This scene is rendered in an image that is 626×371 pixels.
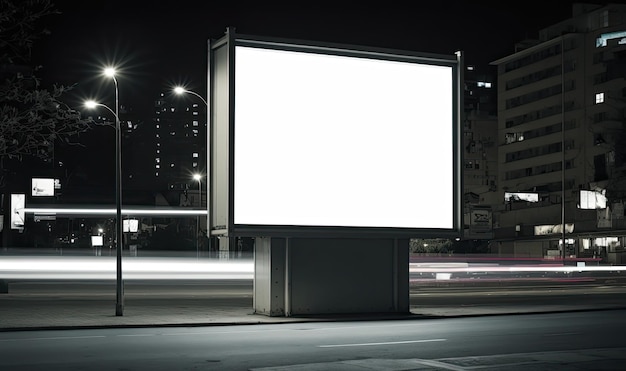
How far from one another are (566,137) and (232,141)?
10215 cm

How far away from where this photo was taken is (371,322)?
24859mm

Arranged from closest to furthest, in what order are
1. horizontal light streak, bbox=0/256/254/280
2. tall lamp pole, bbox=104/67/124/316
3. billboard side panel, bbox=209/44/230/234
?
billboard side panel, bbox=209/44/230/234 → tall lamp pole, bbox=104/67/124/316 → horizontal light streak, bbox=0/256/254/280

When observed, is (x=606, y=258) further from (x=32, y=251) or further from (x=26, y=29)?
(x=26, y=29)

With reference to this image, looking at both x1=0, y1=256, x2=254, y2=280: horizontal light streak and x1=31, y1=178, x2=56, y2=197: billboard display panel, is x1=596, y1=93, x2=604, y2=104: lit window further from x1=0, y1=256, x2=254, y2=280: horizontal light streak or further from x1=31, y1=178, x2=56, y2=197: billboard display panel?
x1=0, y1=256, x2=254, y2=280: horizontal light streak

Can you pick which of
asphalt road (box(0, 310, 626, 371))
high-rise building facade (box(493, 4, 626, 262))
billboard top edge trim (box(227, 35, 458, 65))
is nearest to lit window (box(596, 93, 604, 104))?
high-rise building facade (box(493, 4, 626, 262))

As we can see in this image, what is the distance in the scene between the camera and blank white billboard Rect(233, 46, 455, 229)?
2509cm

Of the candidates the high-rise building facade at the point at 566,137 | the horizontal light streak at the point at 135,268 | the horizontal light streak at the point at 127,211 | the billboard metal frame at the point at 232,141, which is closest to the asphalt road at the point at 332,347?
the billboard metal frame at the point at 232,141

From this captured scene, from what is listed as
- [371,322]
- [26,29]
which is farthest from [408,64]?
[26,29]

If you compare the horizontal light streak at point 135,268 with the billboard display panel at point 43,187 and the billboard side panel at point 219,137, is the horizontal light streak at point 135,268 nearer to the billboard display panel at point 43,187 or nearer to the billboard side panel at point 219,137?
the billboard display panel at point 43,187

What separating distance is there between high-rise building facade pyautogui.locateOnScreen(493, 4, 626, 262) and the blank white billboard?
63.9 m

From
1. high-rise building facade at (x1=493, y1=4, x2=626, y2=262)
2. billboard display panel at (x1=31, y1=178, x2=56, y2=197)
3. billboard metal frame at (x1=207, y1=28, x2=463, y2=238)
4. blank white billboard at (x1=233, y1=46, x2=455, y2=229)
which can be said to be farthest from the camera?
high-rise building facade at (x1=493, y1=4, x2=626, y2=262)

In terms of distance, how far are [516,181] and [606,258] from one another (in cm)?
4967

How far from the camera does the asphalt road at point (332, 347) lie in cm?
1458

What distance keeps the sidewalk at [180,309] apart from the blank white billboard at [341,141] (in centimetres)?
261
